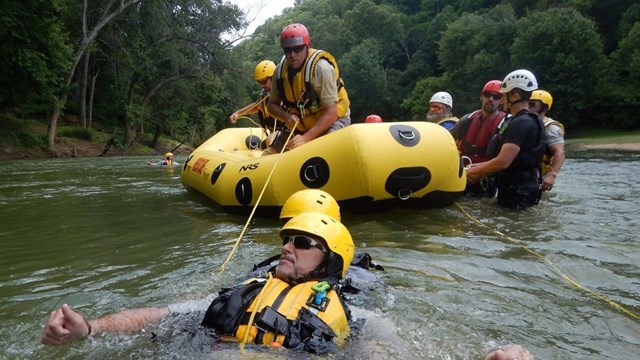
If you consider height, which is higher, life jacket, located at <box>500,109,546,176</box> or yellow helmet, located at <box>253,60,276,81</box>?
yellow helmet, located at <box>253,60,276,81</box>

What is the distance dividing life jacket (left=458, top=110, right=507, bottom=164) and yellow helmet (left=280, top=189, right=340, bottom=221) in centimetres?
362

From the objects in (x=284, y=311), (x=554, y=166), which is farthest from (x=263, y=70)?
(x=284, y=311)

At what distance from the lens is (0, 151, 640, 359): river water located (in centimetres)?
246

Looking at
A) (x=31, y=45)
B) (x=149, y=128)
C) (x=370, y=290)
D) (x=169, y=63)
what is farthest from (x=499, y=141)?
(x=149, y=128)

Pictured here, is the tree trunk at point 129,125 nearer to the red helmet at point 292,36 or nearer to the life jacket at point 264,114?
the life jacket at point 264,114

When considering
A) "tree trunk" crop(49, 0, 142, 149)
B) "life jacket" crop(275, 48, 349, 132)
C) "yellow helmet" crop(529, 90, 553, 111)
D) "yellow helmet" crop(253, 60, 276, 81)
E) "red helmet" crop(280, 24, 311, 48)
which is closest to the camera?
"red helmet" crop(280, 24, 311, 48)

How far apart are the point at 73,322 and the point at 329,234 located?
49.9 inches

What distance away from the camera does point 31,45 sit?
60.0 ft

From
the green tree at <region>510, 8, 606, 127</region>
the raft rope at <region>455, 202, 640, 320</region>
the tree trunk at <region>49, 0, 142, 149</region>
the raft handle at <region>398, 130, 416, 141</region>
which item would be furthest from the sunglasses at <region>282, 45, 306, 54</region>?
the green tree at <region>510, 8, 606, 127</region>

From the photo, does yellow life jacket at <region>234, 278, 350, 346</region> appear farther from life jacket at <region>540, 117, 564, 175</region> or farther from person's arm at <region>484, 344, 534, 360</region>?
life jacket at <region>540, 117, 564, 175</region>

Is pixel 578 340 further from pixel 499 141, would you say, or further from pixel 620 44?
pixel 620 44

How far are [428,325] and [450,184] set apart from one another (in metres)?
2.74

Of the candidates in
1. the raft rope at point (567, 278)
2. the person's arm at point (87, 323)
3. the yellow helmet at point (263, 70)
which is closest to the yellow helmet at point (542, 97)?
the raft rope at point (567, 278)

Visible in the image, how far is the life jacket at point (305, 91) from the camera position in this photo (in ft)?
18.9
